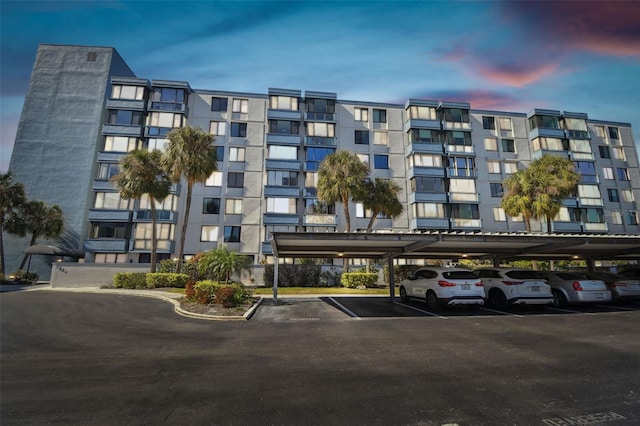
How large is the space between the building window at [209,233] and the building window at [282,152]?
428 inches

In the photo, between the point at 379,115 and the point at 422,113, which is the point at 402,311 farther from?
the point at 422,113

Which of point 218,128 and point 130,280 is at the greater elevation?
point 218,128

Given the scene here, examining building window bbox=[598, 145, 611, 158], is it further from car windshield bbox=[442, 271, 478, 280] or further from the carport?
car windshield bbox=[442, 271, 478, 280]

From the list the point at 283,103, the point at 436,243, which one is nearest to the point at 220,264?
the point at 436,243

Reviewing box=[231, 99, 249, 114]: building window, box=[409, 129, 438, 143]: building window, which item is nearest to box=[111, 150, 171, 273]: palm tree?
box=[231, 99, 249, 114]: building window

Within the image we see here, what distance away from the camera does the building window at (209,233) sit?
110 feet

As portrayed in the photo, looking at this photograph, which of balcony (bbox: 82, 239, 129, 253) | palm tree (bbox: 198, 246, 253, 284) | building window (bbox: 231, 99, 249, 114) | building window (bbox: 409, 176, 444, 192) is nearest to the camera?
palm tree (bbox: 198, 246, 253, 284)

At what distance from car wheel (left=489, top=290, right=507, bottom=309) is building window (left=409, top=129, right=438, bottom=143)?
90.1 ft

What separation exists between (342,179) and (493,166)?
A: 78.2 feet

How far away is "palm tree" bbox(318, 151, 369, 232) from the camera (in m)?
28.4

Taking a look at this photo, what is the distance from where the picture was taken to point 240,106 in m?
37.8

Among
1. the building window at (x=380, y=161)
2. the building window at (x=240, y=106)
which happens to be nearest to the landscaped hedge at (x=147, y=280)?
the building window at (x=240, y=106)

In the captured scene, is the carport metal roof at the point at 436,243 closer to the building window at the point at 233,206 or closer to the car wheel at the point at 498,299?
the car wheel at the point at 498,299

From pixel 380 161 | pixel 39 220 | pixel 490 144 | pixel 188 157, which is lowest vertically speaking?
pixel 39 220
